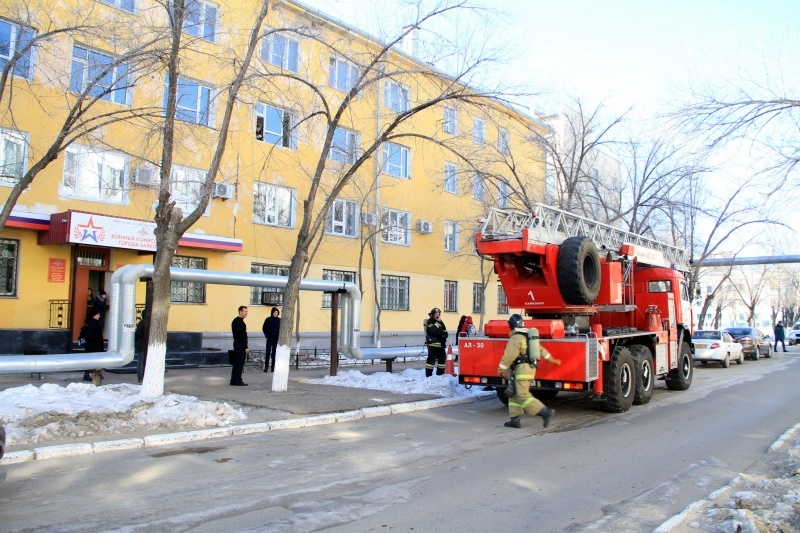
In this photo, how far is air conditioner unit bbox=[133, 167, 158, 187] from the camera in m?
17.5

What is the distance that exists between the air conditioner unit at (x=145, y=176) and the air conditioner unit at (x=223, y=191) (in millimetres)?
2139

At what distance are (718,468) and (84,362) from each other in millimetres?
10071

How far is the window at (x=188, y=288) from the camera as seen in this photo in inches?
775

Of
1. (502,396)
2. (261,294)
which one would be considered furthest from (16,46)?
(261,294)

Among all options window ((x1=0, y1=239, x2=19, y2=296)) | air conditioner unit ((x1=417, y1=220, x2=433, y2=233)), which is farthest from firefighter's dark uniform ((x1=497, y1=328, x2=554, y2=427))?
air conditioner unit ((x1=417, y1=220, x2=433, y2=233))

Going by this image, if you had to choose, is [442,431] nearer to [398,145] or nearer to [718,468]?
[718,468]

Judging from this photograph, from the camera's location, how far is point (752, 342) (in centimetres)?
2745

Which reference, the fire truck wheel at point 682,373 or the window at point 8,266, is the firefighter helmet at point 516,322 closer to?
the fire truck wheel at point 682,373

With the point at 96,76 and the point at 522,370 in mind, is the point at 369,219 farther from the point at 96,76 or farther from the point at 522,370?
the point at 522,370

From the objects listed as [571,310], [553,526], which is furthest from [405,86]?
[553,526]

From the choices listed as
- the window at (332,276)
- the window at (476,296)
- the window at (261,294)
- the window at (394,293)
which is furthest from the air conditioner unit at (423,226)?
the window at (261,294)

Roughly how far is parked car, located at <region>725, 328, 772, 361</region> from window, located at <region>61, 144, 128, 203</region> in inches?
965

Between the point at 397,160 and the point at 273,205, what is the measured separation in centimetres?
678

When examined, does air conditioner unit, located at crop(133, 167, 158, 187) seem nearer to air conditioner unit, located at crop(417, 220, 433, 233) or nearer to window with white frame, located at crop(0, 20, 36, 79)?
window with white frame, located at crop(0, 20, 36, 79)
